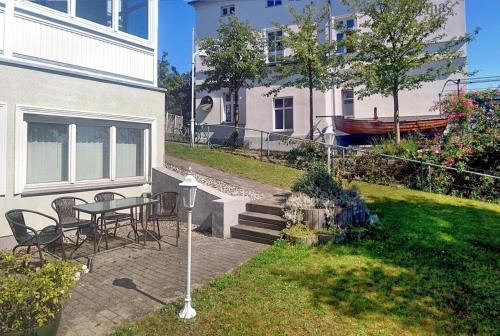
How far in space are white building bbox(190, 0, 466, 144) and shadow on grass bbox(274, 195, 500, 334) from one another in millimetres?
12351

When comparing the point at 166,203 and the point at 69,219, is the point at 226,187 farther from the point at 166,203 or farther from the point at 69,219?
the point at 69,219

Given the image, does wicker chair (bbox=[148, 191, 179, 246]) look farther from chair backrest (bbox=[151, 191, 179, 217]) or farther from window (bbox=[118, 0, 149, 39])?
window (bbox=[118, 0, 149, 39])

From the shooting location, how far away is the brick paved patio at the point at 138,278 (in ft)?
12.6

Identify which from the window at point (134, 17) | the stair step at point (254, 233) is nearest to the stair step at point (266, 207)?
the stair step at point (254, 233)

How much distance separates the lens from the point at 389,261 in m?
5.52

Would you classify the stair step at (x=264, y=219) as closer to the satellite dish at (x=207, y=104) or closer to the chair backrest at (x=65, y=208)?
the chair backrest at (x=65, y=208)

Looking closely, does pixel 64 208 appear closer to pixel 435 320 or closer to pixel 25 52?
pixel 25 52

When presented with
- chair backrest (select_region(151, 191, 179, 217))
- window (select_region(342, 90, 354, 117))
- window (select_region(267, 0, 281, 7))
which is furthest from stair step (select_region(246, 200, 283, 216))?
window (select_region(267, 0, 281, 7))

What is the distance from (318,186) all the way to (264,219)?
60.6 inches

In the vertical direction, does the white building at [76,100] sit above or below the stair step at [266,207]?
above

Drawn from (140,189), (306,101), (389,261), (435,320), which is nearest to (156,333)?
(435,320)

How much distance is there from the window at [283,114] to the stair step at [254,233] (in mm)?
13653

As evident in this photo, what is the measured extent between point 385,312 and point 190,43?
19699 mm

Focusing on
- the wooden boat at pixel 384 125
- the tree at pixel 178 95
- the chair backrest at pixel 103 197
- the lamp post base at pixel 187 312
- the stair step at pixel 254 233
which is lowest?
the lamp post base at pixel 187 312
